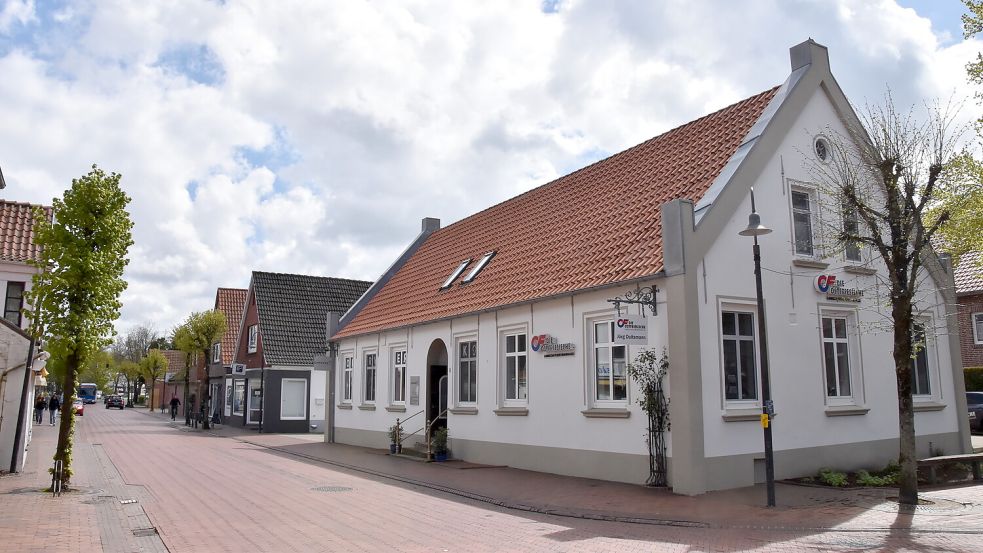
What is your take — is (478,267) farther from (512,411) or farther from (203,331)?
(203,331)

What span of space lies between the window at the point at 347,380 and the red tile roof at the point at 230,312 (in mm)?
15970

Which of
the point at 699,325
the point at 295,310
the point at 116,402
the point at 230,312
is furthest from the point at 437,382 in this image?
the point at 116,402

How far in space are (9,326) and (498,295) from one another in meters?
11.2

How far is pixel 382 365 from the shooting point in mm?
24438

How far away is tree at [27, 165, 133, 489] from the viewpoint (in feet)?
46.0

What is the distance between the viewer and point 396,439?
71.1 feet

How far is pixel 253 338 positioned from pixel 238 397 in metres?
3.96

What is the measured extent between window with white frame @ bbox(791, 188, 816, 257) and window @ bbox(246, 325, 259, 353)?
95.3ft

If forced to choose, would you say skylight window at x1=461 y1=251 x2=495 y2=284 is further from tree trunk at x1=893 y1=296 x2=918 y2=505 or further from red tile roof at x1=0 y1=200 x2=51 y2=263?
red tile roof at x1=0 y1=200 x2=51 y2=263

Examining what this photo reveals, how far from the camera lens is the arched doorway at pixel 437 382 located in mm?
21203

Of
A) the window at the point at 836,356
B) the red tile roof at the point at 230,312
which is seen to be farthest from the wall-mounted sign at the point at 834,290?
the red tile roof at the point at 230,312

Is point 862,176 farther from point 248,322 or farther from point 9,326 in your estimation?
point 248,322

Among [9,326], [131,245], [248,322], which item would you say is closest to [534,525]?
[131,245]

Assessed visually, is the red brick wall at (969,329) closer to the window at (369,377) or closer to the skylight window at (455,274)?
the skylight window at (455,274)
